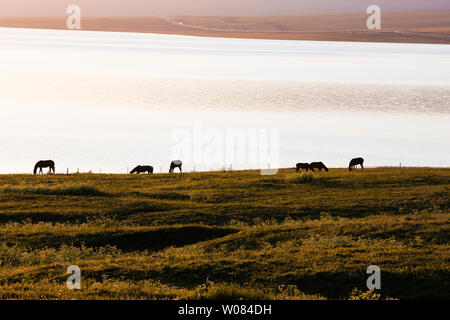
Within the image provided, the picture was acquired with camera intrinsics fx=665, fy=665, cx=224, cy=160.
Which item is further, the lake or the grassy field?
the lake

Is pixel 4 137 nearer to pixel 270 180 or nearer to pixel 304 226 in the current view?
pixel 270 180

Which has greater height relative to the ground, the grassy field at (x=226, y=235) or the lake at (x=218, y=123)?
the lake at (x=218, y=123)

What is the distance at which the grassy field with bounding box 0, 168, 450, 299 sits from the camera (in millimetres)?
18797

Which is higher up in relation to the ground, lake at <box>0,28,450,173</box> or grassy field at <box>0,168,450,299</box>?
lake at <box>0,28,450,173</box>

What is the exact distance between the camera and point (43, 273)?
20375 millimetres

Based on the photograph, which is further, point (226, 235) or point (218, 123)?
point (218, 123)

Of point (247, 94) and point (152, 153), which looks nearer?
point (152, 153)

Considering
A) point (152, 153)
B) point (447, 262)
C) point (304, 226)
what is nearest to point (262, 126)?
point (152, 153)

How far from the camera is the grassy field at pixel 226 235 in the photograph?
18797mm

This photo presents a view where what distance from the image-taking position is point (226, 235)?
29.2 metres

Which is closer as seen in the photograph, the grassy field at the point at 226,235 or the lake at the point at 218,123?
the grassy field at the point at 226,235

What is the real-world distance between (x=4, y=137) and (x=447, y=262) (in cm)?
8975

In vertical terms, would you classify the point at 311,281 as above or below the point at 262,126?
below

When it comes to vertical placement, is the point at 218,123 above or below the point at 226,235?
above
